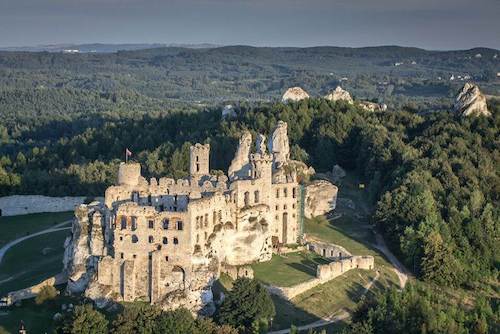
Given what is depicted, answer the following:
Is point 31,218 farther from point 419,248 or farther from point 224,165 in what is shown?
point 419,248

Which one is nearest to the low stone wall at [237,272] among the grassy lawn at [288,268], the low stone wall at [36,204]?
the grassy lawn at [288,268]

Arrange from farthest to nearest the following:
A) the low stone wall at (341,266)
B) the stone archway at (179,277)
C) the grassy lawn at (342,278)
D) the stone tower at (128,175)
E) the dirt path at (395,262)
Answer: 1. the dirt path at (395,262)
2. the low stone wall at (341,266)
3. the stone tower at (128,175)
4. the grassy lawn at (342,278)
5. the stone archway at (179,277)

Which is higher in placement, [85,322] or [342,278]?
[85,322]

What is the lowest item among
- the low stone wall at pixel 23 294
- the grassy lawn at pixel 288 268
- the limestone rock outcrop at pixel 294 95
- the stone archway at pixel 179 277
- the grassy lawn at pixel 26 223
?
the grassy lawn at pixel 26 223

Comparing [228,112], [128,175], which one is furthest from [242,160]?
[228,112]

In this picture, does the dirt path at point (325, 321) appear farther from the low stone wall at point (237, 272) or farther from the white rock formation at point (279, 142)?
the white rock formation at point (279, 142)

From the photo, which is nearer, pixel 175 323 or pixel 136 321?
pixel 175 323

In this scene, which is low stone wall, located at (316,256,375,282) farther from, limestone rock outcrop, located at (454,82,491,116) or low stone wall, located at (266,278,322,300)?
limestone rock outcrop, located at (454,82,491,116)

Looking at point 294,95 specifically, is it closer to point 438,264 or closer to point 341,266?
point 438,264
